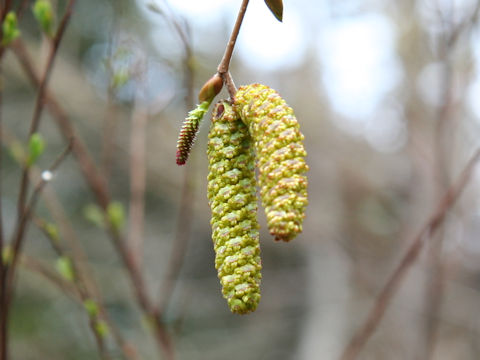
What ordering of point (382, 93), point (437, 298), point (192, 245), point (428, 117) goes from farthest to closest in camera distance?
1. point (192, 245)
2. point (382, 93)
3. point (428, 117)
4. point (437, 298)

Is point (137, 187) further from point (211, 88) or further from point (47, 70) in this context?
point (211, 88)

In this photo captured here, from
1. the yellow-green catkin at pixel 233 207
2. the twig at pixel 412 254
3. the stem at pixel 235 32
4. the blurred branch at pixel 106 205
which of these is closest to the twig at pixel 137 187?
the blurred branch at pixel 106 205

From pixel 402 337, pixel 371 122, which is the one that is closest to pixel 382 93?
pixel 371 122

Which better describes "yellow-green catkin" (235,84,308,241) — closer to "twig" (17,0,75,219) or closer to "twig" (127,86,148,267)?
"twig" (17,0,75,219)

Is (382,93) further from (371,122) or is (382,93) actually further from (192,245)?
(192,245)

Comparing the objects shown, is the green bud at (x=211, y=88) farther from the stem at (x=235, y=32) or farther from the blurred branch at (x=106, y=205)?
the blurred branch at (x=106, y=205)

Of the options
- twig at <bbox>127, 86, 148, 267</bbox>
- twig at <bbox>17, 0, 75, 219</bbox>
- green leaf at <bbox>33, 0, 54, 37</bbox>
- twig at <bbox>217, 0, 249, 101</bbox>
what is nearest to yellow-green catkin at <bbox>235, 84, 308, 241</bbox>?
twig at <bbox>217, 0, 249, 101</bbox>

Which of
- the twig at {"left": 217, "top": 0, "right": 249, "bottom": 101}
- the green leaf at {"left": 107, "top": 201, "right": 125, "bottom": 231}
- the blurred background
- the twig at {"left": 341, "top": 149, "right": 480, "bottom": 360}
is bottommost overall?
the blurred background
